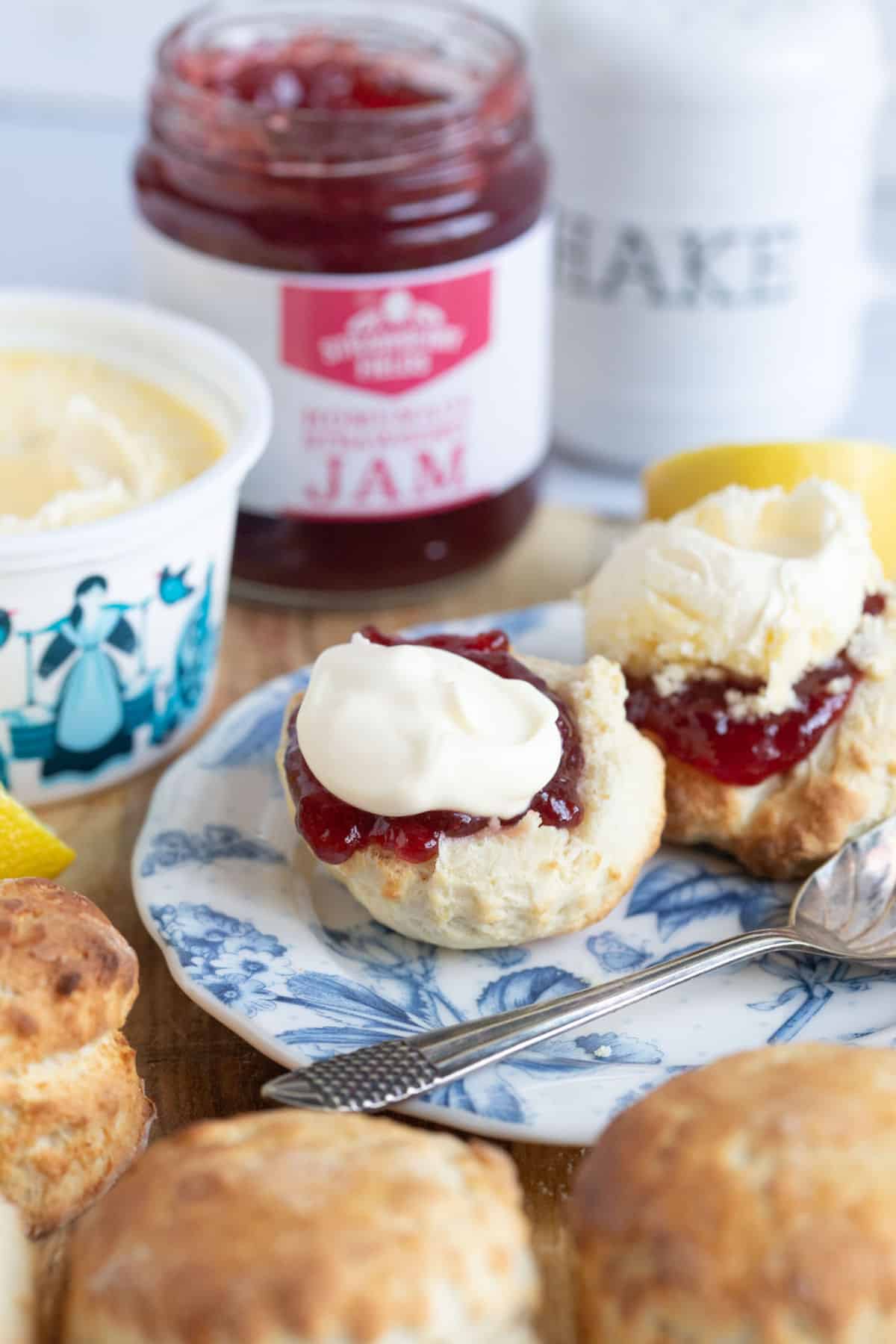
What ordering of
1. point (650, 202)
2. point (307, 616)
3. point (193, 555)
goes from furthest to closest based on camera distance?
point (650, 202) → point (307, 616) → point (193, 555)

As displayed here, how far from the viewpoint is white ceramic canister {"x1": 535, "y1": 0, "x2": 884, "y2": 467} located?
→ 11.0ft

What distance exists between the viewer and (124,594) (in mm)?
2451

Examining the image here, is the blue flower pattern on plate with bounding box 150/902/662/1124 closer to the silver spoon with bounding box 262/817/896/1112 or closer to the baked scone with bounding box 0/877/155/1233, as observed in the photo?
the silver spoon with bounding box 262/817/896/1112

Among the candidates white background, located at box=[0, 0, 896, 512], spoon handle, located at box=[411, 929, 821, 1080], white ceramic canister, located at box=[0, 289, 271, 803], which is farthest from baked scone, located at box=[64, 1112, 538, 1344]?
white background, located at box=[0, 0, 896, 512]

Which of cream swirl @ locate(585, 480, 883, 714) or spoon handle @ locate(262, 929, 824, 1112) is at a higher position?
cream swirl @ locate(585, 480, 883, 714)

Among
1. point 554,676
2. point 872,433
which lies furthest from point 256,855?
point 872,433

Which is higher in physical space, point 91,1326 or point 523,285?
point 523,285

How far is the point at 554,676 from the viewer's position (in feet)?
7.48

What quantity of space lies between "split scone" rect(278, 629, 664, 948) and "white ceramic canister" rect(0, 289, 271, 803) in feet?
1.51

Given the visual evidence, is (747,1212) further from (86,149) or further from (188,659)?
(86,149)

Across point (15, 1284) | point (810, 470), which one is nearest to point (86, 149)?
point (810, 470)

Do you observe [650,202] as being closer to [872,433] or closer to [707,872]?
[872,433]

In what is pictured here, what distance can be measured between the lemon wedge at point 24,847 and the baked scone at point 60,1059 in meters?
0.30

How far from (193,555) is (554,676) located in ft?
2.05
